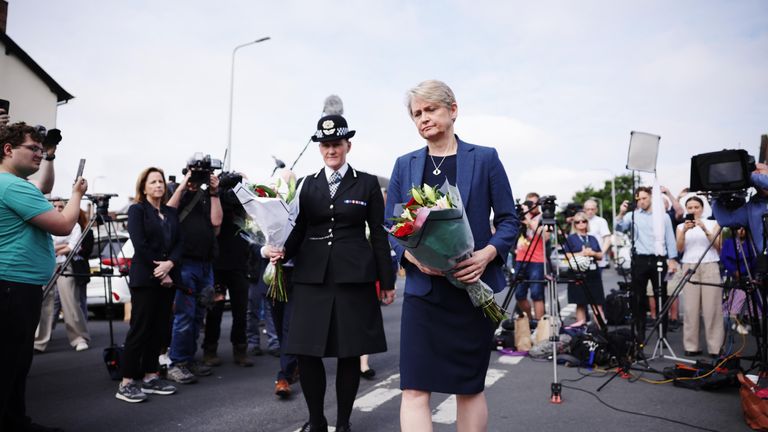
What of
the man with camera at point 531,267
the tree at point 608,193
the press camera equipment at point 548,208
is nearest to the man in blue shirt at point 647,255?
the man with camera at point 531,267

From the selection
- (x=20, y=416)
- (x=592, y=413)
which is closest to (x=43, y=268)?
(x=20, y=416)

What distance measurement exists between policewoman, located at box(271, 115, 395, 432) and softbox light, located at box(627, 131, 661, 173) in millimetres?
4679

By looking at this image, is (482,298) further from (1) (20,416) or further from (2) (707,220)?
(2) (707,220)

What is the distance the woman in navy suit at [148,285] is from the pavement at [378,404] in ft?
0.63

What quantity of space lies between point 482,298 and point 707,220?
6.22 metres

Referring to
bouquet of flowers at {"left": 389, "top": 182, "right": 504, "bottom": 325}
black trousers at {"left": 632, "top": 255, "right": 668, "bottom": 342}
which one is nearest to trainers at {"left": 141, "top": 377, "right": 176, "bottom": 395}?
bouquet of flowers at {"left": 389, "top": 182, "right": 504, "bottom": 325}

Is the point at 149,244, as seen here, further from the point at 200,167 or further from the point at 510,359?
the point at 510,359

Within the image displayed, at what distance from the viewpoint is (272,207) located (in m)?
3.58

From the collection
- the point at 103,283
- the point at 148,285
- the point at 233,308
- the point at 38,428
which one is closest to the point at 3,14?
the point at 148,285

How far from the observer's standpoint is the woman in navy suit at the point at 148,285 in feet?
16.1

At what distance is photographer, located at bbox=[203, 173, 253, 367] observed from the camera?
6402 mm

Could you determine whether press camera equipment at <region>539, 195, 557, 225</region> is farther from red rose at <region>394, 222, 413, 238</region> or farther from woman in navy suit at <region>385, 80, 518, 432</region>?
red rose at <region>394, 222, 413, 238</region>

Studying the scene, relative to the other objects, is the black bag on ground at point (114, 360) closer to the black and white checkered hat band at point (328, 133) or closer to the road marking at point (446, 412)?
the road marking at point (446, 412)

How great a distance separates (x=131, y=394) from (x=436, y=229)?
3872 mm
